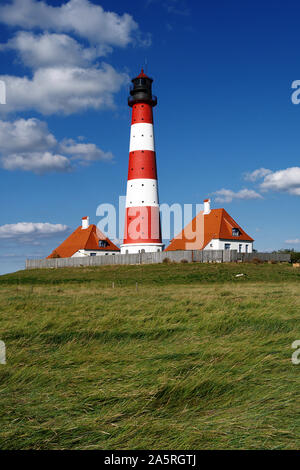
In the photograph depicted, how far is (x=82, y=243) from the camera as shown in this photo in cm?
5450

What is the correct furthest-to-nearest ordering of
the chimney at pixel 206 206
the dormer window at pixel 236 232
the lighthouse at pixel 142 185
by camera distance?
the chimney at pixel 206 206 → the dormer window at pixel 236 232 → the lighthouse at pixel 142 185

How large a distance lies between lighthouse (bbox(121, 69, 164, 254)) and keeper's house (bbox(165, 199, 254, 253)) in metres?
5.65

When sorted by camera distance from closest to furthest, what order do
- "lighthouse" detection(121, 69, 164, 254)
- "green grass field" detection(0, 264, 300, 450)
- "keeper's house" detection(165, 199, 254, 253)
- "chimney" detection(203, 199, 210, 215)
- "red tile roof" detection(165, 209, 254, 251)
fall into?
"green grass field" detection(0, 264, 300, 450) → "lighthouse" detection(121, 69, 164, 254) → "keeper's house" detection(165, 199, 254, 253) → "red tile roof" detection(165, 209, 254, 251) → "chimney" detection(203, 199, 210, 215)

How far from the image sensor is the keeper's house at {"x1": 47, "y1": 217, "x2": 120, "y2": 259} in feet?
177

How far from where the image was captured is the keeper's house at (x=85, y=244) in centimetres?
5400

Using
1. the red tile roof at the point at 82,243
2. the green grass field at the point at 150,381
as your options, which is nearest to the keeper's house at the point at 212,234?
the red tile roof at the point at 82,243

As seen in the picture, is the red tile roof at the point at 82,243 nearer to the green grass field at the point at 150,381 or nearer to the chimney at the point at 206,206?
the chimney at the point at 206,206

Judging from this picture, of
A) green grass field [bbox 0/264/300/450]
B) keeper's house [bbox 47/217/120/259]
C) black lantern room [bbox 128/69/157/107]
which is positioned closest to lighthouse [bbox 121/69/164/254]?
black lantern room [bbox 128/69/157/107]

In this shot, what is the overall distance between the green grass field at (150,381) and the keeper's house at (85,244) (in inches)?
1828

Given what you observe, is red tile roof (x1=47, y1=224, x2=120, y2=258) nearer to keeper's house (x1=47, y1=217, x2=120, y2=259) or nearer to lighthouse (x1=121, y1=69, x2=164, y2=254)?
keeper's house (x1=47, y1=217, x2=120, y2=259)

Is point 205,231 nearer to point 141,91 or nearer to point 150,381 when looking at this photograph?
point 141,91

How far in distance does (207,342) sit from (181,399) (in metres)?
1.96

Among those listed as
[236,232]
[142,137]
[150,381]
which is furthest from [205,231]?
[150,381]

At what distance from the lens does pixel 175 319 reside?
747 centimetres
